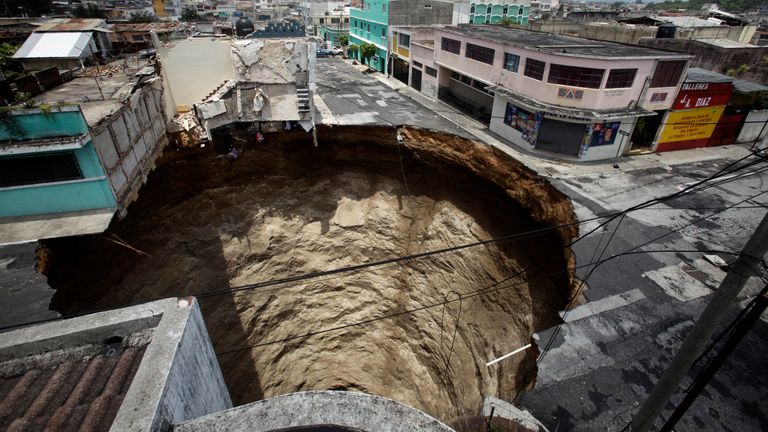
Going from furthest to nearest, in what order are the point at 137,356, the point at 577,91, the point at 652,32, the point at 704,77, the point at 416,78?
the point at 652,32
the point at 416,78
the point at 704,77
the point at 577,91
the point at 137,356

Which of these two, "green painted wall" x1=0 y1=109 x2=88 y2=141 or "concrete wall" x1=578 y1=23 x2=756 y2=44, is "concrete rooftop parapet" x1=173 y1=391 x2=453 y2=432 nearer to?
"green painted wall" x1=0 y1=109 x2=88 y2=141

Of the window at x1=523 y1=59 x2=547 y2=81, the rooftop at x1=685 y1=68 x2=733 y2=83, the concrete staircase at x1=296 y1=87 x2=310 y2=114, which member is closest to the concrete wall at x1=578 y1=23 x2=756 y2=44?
the rooftop at x1=685 y1=68 x2=733 y2=83

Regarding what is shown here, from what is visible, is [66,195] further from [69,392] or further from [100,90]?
[69,392]

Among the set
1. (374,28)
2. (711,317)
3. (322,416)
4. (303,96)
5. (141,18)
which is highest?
(141,18)

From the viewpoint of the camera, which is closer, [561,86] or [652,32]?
[561,86]

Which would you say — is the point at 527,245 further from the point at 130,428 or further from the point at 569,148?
the point at 130,428

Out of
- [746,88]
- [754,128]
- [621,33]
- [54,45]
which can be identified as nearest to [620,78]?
[746,88]

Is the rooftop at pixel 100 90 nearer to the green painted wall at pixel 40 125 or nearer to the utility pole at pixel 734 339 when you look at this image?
the green painted wall at pixel 40 125
